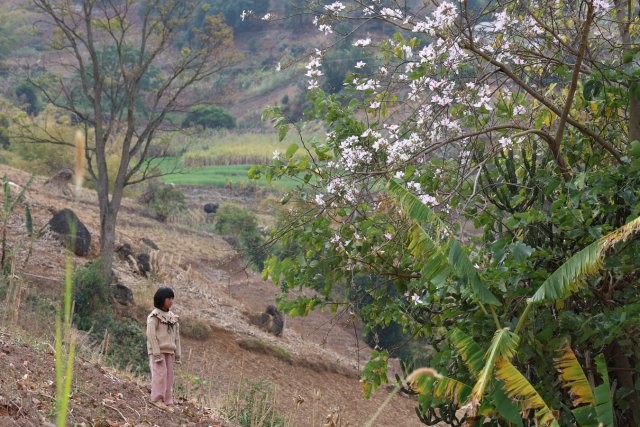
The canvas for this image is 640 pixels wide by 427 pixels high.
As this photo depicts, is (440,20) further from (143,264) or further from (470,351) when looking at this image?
(143,264)

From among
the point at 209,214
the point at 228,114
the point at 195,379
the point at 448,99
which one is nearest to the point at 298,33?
the point at 228,114

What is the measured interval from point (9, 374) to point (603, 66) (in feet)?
17.8

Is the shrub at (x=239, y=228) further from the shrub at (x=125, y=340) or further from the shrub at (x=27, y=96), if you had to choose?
the shrub at (x=27, y=96)

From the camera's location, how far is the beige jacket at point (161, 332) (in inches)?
365

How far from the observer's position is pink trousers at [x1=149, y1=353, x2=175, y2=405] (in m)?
9.43

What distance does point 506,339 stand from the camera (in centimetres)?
562

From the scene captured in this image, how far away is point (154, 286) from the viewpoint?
22969 mm

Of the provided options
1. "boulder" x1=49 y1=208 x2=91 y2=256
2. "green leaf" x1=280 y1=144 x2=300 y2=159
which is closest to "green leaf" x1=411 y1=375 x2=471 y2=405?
"green leaf" x1=280 y1=144 x2=300 y2=159

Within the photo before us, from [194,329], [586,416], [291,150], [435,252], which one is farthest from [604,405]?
[194,329]

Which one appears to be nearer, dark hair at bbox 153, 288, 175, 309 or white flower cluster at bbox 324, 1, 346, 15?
white flower cluster at bbox 324, 1, 346, 15

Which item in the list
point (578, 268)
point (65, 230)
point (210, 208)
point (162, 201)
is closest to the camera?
point (578, 268)

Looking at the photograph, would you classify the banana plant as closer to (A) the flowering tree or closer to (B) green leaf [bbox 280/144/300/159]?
(A) the flowering tree

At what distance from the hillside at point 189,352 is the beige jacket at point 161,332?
0.50 m

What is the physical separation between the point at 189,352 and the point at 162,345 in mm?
7045
